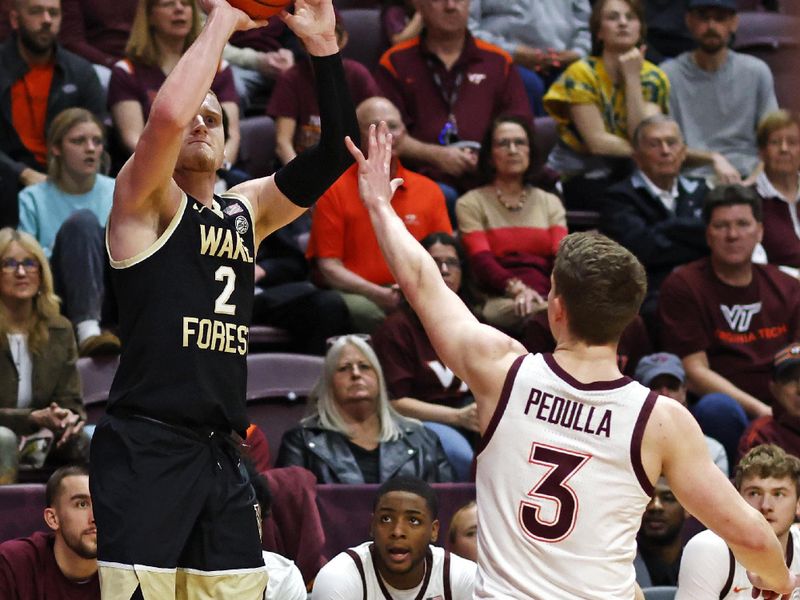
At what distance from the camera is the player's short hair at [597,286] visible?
3418mm

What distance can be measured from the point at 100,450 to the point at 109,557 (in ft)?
0.90

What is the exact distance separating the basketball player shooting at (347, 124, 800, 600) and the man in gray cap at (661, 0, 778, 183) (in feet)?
22.2

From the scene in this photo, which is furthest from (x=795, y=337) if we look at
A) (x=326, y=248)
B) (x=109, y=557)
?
(x=109, y=557)

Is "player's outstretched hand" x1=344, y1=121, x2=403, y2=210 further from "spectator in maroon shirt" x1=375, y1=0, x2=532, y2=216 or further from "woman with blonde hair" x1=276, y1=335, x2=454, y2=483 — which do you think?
"spectator in maroon shirt" x1=375, y1=0, x2=532, y2=216

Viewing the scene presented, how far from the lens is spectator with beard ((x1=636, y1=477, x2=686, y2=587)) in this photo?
6.51m

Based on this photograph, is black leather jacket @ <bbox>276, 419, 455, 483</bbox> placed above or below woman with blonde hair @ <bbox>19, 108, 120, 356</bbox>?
below

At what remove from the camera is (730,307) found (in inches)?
319

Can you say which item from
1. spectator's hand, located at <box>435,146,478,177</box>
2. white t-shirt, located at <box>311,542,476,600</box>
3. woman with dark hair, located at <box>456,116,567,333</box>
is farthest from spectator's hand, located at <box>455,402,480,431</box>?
spectator's hand, located at <box>435,146,478,177</box>

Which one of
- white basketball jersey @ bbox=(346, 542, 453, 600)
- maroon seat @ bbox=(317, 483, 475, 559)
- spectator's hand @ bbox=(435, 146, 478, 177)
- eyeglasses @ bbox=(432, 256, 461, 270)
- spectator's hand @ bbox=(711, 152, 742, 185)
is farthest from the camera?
spectator's hand @ bbox=(711, 152, 742, 185)

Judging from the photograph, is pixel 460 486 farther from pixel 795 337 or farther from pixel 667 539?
pixel 795 337

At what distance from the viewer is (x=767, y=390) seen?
8.01 metres

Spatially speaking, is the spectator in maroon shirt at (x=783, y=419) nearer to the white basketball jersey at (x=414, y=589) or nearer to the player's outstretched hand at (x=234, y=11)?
the white basketball jersey at (x=414, y=589)

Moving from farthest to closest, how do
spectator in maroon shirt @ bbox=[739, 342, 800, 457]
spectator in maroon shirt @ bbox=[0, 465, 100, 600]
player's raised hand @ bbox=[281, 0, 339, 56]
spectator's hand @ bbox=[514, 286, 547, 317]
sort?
spectator's hand @ bbox=[514, 286, 547, 317], spectator in maroon shirt @ bbox=[739, 342, 800, 457], spectator in maroon shirt @ bbox=[0, 465, 100, 600], player's raised hand @ bbox=[281, 0, 339, 56]

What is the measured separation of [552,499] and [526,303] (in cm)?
435
